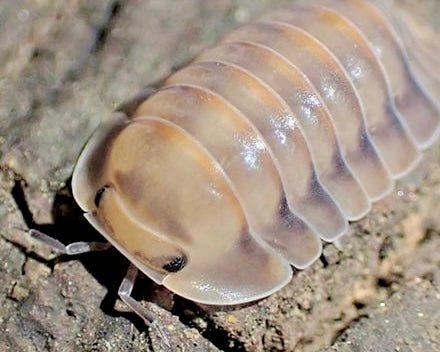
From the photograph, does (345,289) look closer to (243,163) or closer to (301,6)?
(243,163)

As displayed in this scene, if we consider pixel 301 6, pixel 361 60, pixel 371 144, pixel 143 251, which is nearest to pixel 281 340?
pixel 143 251

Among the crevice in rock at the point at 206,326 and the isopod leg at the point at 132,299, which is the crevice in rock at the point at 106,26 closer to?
the isopod leg at the point at 132,299

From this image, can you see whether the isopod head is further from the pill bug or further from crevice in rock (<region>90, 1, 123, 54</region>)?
crevice in rock (<region>90, 1, 123, 54</region>)

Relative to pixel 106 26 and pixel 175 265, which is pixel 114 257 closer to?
pixel 175 265

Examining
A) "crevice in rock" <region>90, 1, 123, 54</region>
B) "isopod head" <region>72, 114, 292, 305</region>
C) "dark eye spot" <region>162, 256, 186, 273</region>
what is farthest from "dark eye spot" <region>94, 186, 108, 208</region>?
"crevice in rock" <region>90, 1, 123, 54</region>

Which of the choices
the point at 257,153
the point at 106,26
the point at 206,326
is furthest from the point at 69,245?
Answer: the point at 106,26
